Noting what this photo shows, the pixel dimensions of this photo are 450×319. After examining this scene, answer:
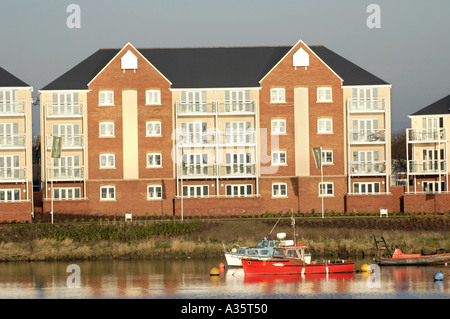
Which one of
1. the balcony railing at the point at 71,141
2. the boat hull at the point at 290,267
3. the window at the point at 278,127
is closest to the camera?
the boat hull at the point at 290,267

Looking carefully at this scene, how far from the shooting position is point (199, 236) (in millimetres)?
66375

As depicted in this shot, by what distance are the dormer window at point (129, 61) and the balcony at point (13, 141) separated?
32.7 ft

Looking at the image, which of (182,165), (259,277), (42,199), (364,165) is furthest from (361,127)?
(259,277)

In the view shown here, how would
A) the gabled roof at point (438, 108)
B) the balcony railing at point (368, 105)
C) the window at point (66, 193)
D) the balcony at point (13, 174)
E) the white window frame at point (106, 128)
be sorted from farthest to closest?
the gabled roof at point (438, 108), the balcony railing at point (368, 105), the white window frame at point (106, 128), the window at point (66, 193), the balcony at point (13, 174)

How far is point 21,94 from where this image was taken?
7931 centimetres

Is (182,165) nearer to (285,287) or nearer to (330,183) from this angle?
(330,183)

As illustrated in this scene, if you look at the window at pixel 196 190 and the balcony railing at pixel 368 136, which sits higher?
the balcony railing at pixel 368 136

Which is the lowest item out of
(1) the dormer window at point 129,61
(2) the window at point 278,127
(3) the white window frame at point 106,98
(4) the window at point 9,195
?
(4) the window at point 9,195

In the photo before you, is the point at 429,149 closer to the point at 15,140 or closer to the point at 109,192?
the point at 109,192

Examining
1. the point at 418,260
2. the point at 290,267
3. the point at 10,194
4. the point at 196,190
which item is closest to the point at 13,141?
the point at 10,194

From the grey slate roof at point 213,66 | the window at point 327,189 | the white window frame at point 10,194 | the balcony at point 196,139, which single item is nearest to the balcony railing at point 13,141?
the white window frame at point 10,194

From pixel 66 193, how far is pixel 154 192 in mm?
7217

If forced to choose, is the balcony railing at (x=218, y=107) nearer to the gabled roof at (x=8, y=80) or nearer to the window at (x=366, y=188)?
the window at (x=366, y=188)

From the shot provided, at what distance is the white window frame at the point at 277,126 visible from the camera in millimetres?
81812
